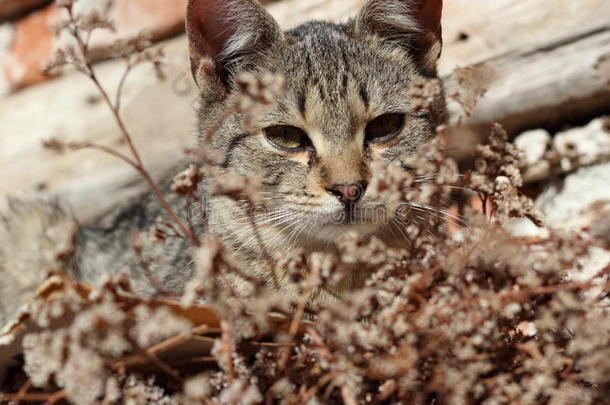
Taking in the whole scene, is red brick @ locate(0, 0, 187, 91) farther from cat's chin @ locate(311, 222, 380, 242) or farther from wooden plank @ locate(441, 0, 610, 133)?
cat's chin @ locate(311, 222, 380, 242)

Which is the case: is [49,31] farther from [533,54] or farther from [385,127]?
[533,54]

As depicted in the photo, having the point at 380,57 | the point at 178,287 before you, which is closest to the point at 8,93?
the point at 178,287

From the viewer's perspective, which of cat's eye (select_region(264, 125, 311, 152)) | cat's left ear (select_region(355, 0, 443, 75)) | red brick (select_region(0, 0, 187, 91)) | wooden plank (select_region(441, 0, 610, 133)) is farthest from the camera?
red brick (select_region(0, 0, 187, 91))

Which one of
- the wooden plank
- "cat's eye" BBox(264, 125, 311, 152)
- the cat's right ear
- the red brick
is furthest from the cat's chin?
the red brick

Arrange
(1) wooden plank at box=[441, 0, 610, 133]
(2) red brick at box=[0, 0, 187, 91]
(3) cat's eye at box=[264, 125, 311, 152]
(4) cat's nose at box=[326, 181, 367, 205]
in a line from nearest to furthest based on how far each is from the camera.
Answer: (4) cat's nose at box=[326, 181, 367, 205] → (3) cat's eye at box=[264, 125, 311, 152] → (1) wooden plank at box=[441, 0, 610, 133] → (2) red brick at box=[0, 0, 187, 91]

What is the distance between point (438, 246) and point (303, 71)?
76 centimetres

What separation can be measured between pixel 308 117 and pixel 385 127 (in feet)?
0.76

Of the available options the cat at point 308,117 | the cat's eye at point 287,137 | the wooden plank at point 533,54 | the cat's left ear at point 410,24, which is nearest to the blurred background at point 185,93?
the wooden plank at point 533,54

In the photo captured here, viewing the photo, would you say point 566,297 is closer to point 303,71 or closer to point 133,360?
point 133,360

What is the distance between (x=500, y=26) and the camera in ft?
8.41

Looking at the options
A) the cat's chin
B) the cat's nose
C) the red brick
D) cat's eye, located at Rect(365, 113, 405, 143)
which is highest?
the red brick

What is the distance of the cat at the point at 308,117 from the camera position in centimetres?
172

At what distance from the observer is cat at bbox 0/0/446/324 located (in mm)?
1716

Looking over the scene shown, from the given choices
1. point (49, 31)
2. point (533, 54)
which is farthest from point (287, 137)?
point (49, 31)
